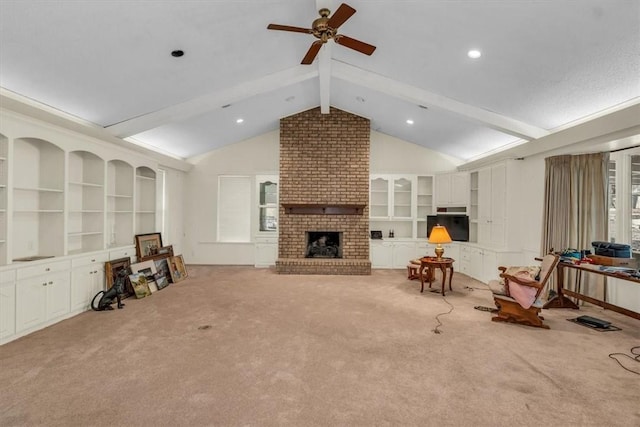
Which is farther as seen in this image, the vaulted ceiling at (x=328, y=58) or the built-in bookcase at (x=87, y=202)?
the built-in bookcase at (x=87, y=202)

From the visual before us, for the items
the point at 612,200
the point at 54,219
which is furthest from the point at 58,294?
the point at 612,200

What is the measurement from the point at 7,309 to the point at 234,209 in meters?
5.22

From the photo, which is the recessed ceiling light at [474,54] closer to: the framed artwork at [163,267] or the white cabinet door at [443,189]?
the white cabinet door at [443,189]

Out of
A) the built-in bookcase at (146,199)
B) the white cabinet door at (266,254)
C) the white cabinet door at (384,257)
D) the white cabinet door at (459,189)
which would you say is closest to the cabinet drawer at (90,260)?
the built-in bookcase at (146,199)

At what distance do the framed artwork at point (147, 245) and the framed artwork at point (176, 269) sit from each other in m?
0.36

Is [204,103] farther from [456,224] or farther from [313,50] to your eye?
[456,224]

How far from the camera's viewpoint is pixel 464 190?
7.47 meters

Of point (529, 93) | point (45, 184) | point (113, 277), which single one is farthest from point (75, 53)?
point (529, 93)

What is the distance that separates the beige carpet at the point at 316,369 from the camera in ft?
7.19

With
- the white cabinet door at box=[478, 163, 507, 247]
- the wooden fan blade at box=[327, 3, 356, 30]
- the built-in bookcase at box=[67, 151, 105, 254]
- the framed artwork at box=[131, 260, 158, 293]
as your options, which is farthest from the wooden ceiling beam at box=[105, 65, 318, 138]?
the white cabinet door at box=[478, 163, 507, 247]

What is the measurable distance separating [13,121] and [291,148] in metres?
4.91

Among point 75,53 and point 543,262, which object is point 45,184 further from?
point 543,262

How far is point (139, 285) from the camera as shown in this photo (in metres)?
5.19

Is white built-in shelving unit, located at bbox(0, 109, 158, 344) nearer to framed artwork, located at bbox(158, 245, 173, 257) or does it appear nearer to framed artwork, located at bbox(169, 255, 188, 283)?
framed artwork, located at bbox(158, 245, 173, 257)
